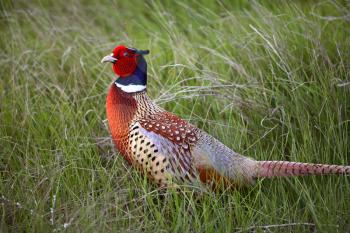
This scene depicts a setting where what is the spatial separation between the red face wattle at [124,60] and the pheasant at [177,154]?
0.61 ft

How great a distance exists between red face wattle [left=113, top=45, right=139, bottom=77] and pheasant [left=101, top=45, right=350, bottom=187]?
19 cm

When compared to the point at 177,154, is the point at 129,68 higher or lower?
higher

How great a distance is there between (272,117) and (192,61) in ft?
2.81

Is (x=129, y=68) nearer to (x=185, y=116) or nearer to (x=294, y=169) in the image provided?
(x=185, y=116)

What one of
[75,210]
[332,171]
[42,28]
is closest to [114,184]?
[75,210]

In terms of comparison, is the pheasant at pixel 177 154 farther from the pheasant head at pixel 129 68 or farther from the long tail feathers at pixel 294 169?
the pheasant head at pixel 129 68

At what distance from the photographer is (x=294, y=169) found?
282cm

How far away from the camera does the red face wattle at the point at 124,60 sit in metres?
Result: 3.15

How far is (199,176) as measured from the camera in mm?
2873

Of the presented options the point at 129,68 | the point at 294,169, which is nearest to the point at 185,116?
the point at 129,68

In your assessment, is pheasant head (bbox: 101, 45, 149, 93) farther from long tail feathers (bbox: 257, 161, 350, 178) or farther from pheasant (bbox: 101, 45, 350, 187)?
long tail feathers (bbox: 257, 161, 350, 178)

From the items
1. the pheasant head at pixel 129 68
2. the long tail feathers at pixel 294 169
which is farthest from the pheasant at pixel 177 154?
the pheasant head at pixel 129 68

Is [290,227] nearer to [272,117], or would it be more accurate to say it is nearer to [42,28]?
[272,117]

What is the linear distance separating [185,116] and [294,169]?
933 millimetres
